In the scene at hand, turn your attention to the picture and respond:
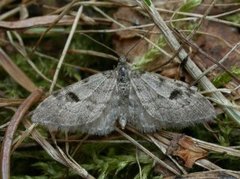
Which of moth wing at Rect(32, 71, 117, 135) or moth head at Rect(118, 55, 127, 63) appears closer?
moth wing at Rect(32, 71, 117, 135)

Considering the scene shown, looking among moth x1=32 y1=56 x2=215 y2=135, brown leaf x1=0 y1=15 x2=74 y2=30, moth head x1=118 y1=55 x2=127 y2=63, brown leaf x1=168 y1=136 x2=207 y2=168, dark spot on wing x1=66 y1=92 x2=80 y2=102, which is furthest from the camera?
brown leaf x1=0 y1=15 x2=74 y2=30

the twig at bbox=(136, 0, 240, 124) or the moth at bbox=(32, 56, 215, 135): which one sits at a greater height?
the twig at bbox=(136, 0, 240, 124)

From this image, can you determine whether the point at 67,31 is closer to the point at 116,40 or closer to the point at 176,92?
the point at 116,40

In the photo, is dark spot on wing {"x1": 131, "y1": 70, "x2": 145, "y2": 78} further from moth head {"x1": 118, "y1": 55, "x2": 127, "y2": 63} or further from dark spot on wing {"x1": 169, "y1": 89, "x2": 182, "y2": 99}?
dark spot on wing {"x1": 169, "y1": 89, "x2": 182, "y2": 99}

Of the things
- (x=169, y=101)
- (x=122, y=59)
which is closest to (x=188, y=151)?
(x=169, y=101)

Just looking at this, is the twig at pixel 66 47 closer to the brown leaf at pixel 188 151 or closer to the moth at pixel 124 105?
the moth at pixel 124 105

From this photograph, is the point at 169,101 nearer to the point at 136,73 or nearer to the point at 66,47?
the point at 136,73

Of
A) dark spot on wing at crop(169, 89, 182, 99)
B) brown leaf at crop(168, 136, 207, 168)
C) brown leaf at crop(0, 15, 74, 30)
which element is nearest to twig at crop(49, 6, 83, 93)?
brown leaf at crop(0, 15, 74, 30)

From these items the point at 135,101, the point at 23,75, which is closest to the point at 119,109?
the point at 135,101
